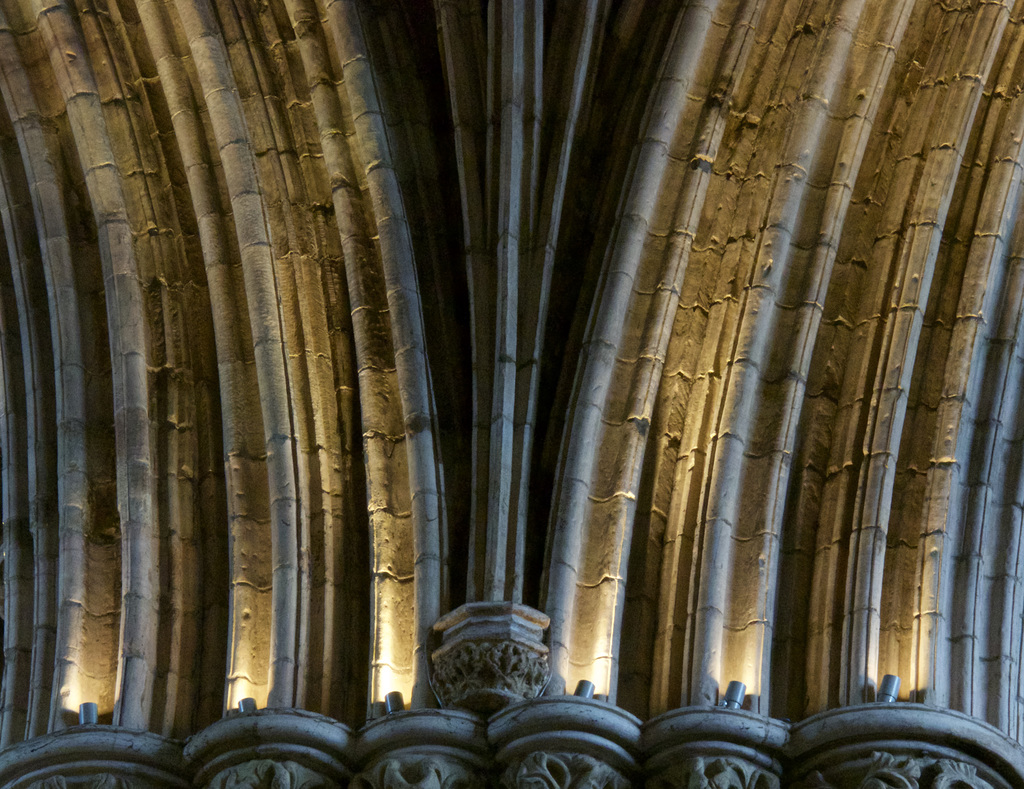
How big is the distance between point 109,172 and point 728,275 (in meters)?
3.08

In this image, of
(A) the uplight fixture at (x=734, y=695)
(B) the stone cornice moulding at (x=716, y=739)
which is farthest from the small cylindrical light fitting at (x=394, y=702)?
(A) the uplight fixture at (x=734, y=695)

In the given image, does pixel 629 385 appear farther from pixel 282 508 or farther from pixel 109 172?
pixel 109 172

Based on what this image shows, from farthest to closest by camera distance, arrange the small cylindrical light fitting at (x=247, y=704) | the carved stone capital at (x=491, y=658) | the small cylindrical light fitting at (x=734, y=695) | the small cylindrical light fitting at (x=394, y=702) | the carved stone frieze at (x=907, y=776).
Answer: the small cylindrical light fitting at (x=247, y=704)
the small cylindrical light fitting at (x=394, y=702)
the small cylindrical light fitting at (x=734, y=695)
the carved stone capital at (x=491, y=658)
the carved stone frieze at (x=907, y=776)

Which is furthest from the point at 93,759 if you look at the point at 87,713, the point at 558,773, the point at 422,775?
the point at 558,773

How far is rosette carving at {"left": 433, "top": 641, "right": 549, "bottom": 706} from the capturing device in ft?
27.7

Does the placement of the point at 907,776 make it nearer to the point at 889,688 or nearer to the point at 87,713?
the point at 889,688

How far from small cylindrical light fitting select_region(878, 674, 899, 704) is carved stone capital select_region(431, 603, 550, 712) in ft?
4.52

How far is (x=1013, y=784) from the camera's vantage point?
814 centimetres

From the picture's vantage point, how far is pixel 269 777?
27.1ft

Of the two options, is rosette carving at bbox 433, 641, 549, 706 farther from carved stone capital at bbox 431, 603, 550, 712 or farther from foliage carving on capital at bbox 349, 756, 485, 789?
foliage carving on capital at bbox 349, 756, 485, 789

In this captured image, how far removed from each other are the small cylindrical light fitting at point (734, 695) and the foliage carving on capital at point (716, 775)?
1.58 feet

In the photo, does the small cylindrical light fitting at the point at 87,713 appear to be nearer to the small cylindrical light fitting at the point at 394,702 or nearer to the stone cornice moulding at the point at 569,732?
the small cylindrical light fitting at the point at 394,702

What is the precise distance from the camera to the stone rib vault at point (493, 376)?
881cm

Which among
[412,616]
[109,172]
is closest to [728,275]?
[412,616]
